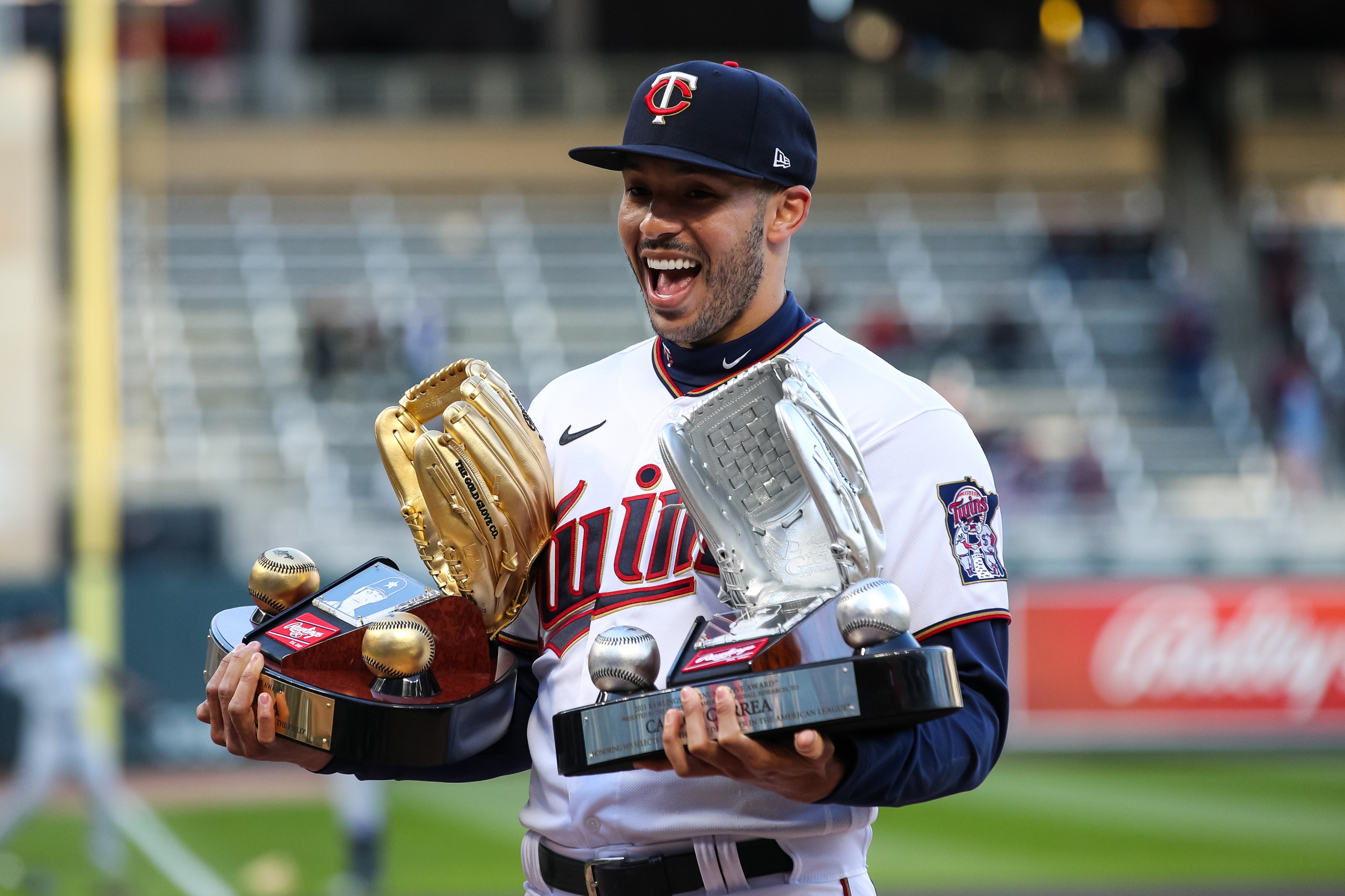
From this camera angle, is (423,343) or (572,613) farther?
(423,343)

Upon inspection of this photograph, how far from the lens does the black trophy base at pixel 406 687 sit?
6.52 ft

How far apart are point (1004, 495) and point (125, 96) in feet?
26.3

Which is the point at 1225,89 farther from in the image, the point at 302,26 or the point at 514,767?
the point at 514,767

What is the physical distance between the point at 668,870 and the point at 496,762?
34 centimetres

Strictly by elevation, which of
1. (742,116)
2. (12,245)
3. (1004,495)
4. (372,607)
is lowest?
(1004,495)

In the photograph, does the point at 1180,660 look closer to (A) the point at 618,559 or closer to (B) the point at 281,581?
(A) the point at 618,559

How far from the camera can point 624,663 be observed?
1.73m

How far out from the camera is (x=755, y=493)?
6.16 feet

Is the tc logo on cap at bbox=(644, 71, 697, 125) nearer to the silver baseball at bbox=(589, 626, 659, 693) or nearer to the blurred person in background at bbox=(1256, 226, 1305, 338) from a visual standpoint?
the silver baseball at bbox=(589, 626, 659, 693)

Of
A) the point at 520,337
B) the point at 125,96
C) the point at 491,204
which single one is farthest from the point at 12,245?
the point at 491,204

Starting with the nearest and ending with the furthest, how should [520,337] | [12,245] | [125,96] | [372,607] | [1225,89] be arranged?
[372,607] → [12,245] → [125,96] → [520,337] → [1225,89]

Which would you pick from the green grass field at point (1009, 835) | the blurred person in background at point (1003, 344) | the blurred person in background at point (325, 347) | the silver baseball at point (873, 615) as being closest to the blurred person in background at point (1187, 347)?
the blurred person in background at point (1003, 344)

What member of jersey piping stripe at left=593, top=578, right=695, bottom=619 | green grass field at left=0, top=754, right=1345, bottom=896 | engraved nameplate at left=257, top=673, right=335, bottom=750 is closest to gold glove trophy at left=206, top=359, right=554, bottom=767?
engraved nameplate at left=257, top=673, right=335, bottom=750

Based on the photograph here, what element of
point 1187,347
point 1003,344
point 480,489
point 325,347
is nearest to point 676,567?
point 480,489
